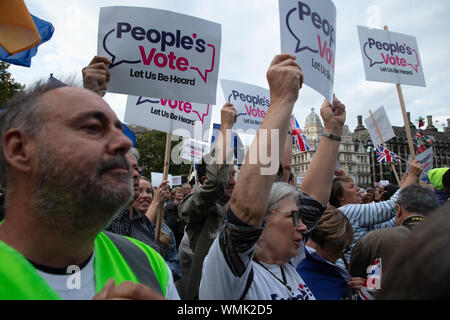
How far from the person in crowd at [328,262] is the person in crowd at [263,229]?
0.58m

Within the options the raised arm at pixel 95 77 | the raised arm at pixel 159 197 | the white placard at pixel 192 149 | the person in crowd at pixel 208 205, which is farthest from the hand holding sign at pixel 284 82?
the white placard at pixel 192 149

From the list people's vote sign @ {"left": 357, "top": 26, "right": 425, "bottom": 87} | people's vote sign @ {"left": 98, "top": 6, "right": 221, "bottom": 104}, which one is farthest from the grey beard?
people's vote sign @ {"left": 357, "top": 26, "right": 425, "bottom": 87}

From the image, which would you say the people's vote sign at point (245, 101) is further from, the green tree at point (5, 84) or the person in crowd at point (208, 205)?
the green tree at point (5, 84)

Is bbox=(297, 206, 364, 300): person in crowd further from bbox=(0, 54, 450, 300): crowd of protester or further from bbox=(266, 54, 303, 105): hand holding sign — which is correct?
bbox=(266, 54, 303, 105): hand holding sign

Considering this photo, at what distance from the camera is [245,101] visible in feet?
20.4

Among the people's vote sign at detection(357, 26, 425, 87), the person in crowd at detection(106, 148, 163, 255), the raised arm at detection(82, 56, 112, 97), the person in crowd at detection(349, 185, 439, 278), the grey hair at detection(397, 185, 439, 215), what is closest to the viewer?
the raised arm at detection(82, 56, 112, 97)

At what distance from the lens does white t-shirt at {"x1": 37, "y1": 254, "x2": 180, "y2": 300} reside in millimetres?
1123

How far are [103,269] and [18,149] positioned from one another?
55 cm

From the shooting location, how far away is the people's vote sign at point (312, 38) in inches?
94.2

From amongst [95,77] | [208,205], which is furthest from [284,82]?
[208,205]

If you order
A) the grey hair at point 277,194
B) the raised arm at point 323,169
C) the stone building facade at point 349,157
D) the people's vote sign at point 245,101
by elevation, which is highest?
the stone building facade at point 349,157

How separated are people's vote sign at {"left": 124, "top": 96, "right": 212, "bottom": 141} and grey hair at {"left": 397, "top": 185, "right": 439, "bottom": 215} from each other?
8.46 ft

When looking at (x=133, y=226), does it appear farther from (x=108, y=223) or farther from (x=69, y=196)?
(x=69, y=196)
